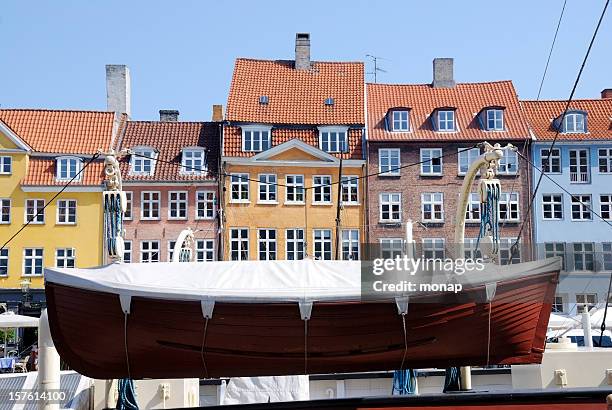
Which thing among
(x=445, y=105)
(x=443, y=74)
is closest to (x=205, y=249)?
(x=445, y=105)

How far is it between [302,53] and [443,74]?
7487 millimetres

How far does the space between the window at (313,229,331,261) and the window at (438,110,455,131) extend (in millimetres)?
7632

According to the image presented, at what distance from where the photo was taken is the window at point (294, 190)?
3981 cm

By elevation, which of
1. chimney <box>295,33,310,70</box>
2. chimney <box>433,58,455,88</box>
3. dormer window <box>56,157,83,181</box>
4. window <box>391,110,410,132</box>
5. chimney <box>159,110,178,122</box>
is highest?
chimney <box>295,33,310,70</box>

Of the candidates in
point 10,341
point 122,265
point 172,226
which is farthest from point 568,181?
point 122,265

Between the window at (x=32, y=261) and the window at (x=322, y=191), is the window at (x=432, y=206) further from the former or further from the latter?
the window at (x=32, y=261)

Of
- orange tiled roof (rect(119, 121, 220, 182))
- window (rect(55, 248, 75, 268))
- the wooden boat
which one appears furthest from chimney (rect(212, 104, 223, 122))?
the wooden boat

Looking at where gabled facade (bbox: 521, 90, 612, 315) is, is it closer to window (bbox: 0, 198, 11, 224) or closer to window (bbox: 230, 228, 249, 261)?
window (bbox: 230, 228, 249, 261)

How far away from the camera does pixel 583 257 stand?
131 ft

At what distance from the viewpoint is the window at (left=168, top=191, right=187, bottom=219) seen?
1543 inches

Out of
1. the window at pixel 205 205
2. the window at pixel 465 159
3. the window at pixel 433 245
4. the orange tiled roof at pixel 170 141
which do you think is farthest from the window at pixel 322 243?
the window at pixel 465 159

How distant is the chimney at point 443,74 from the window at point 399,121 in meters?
4.14

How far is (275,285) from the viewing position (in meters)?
11.0

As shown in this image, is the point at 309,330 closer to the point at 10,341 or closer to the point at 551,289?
the point at 551,289
